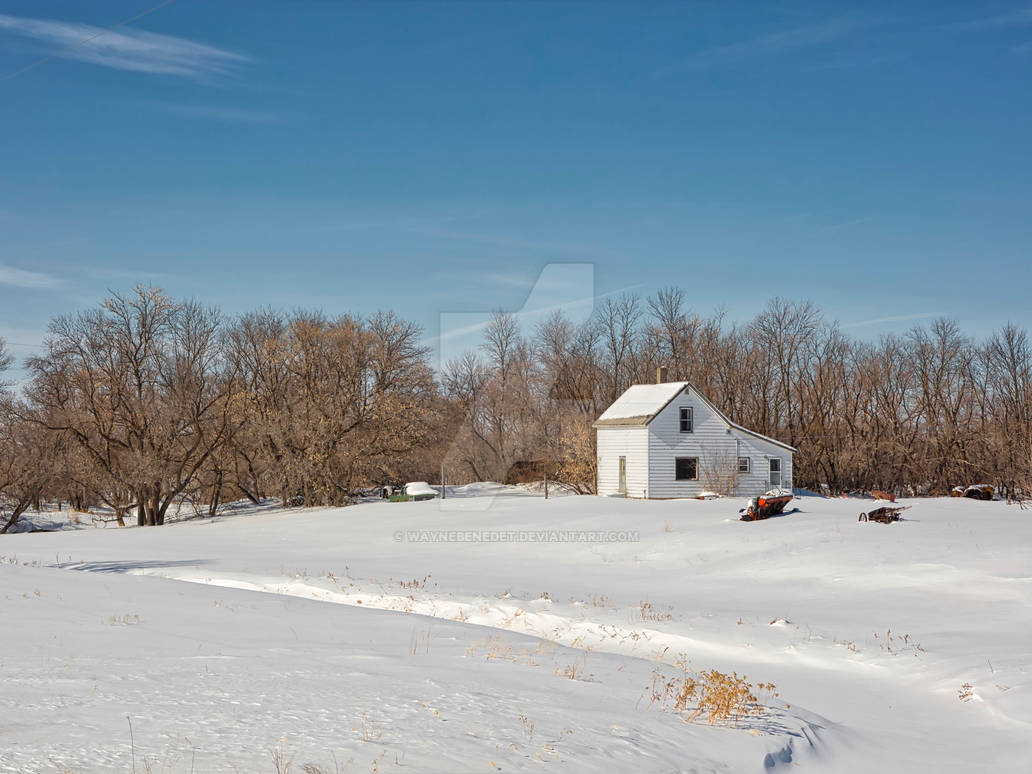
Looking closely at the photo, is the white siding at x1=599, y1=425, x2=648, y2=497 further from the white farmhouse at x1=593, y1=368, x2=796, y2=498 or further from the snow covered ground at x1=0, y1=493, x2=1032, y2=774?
the snow covered ground at x1=0, y1=493, x2=1032, y2=774

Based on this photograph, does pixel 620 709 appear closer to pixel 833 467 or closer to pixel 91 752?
pixel 91 752

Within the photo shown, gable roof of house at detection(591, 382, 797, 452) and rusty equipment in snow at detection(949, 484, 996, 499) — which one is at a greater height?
gable roof of house at detection(591, 382, 797, 452)

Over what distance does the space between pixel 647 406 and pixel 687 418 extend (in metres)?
2.13

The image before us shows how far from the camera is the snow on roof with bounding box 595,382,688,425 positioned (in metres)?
41.9

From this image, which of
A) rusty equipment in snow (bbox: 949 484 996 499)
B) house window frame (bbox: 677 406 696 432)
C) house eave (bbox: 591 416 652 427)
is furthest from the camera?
rusty equipment in snow (bbox: 949 484 996 499)

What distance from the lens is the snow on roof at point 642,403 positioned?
4191cm

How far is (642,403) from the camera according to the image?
43.6 m

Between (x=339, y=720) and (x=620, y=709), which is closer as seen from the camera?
(x=339, y=720)

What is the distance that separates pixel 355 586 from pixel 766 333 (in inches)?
2091

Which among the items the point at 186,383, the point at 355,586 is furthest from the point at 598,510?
the point at 186,383

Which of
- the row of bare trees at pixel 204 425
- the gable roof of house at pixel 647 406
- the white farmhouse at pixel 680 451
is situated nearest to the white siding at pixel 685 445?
the white farmhouse at pixel 680 451

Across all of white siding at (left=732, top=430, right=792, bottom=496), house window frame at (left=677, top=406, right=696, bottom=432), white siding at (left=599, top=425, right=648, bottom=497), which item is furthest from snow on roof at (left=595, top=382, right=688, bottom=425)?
white siding at (left=732, top=430, right=792, bottom=496)

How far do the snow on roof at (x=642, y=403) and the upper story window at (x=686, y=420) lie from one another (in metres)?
0.94

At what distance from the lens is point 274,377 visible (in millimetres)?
50938
